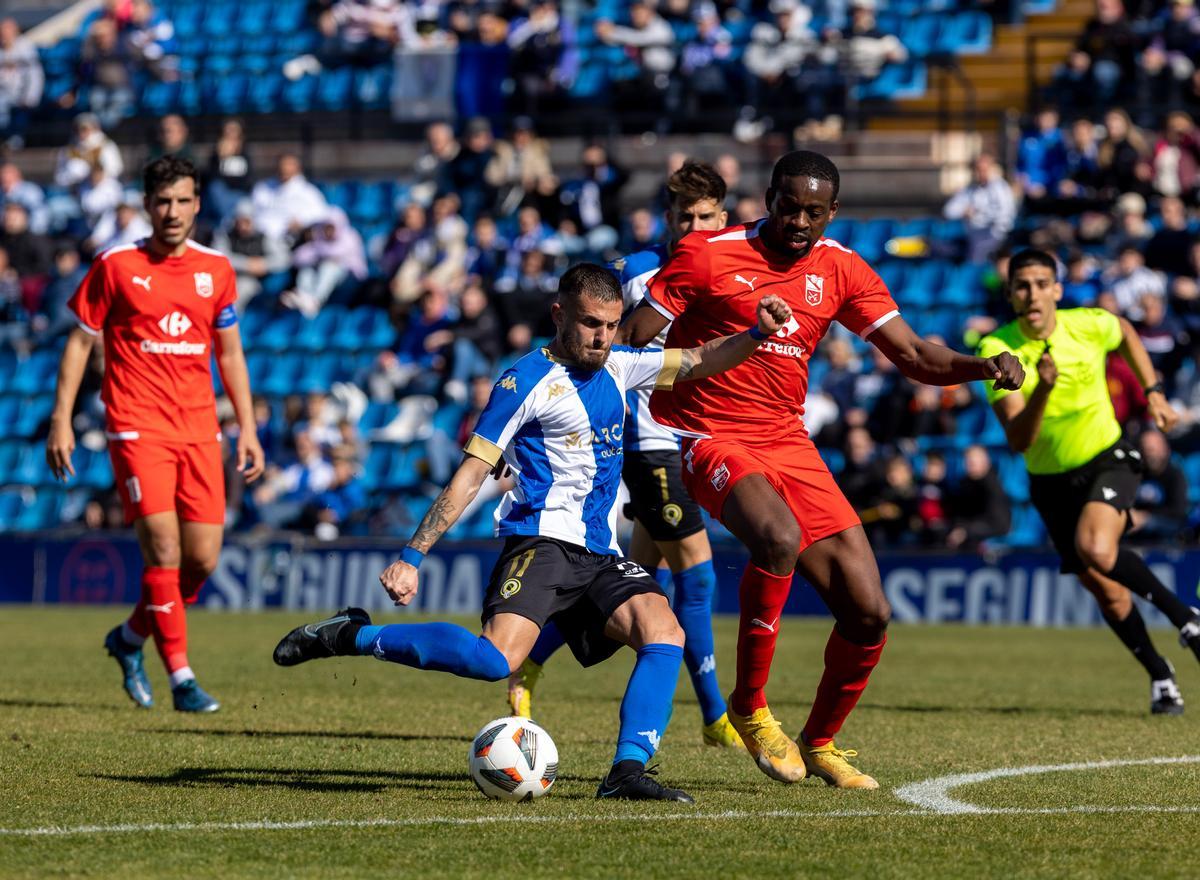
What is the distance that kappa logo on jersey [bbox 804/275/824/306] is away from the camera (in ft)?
25.5

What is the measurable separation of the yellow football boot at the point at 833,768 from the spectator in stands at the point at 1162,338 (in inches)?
466

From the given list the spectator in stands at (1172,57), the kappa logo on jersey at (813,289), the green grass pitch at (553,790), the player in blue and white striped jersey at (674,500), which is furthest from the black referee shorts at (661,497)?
the spectator in stands at (1172,57)

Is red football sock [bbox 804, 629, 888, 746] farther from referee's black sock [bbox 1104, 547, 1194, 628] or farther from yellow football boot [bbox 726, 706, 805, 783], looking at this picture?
referee's black sock [bbox 1104, 547, 1194, 628]

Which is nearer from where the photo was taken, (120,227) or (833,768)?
(833,768)

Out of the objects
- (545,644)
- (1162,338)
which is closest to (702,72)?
(1162,338)

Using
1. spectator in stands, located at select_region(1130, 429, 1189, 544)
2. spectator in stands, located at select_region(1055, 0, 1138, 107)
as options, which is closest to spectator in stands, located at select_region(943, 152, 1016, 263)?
spectator in stands, located at select_region(1055, 0, 1138, 107)

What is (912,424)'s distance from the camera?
63.5 feet

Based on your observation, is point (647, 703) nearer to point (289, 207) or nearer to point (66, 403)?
point (66, 403)

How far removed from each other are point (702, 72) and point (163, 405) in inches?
574

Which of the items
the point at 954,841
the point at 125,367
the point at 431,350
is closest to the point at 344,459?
the point at 431,350

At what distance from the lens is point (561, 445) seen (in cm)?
724

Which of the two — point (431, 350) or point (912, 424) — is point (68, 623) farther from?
point (912, 424)

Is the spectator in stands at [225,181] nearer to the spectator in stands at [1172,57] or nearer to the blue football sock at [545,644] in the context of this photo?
the spectator in stands at [1172,57]

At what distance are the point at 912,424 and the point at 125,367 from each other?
10771 mm
